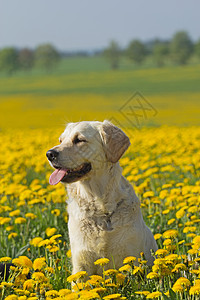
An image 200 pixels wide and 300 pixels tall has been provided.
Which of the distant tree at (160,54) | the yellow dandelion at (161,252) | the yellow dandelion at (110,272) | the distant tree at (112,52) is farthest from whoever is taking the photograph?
the distant tree at (112,52)

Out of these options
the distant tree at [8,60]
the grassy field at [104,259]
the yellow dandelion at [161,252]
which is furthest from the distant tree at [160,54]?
the yellow dandelion at [161,252]

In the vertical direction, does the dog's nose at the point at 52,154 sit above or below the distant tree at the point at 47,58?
below

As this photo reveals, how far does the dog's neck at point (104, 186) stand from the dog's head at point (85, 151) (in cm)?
7

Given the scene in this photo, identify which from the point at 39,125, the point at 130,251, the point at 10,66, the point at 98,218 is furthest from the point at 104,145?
the point at 10,66

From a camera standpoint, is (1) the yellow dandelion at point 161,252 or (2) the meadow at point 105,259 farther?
(1) the yellow dandelion at point 161,252

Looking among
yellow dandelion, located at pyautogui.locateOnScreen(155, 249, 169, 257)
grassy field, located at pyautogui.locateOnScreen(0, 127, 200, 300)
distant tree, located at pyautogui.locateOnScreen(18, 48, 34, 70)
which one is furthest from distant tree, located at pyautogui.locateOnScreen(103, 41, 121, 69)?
yellow dandelion, located at pyautogui.locateOnScreen(155, 249, 169, 257)

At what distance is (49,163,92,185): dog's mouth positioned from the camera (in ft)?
11.2

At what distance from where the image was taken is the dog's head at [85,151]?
3365mm

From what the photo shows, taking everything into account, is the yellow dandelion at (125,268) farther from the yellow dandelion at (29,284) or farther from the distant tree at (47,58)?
the distant tree at (47,58)

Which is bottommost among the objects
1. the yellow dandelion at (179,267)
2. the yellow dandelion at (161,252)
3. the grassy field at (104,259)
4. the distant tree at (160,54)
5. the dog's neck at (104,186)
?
the grassy field at (104,259)

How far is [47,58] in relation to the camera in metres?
105

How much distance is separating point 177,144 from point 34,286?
7.03 m

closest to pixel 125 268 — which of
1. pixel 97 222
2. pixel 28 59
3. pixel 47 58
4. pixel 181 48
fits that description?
pixel 97 222

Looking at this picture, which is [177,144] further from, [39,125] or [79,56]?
[79,56]
